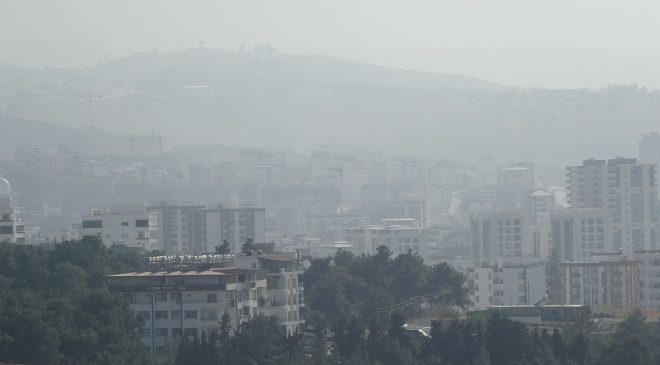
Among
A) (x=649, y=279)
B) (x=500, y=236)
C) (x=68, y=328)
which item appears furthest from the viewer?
(x=500, y=236)

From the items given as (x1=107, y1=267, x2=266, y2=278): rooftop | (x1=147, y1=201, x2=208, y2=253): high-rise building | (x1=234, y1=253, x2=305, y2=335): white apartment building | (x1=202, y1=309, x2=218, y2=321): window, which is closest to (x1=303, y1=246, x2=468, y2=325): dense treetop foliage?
(x1=234, y1=253, x2=305, y2=335): white apartment building

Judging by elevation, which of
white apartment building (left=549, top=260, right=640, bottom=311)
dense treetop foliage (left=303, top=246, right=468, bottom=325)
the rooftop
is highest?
the rooftop

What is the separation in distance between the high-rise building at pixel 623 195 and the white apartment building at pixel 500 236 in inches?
196

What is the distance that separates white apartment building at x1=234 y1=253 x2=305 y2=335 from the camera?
1543 inches

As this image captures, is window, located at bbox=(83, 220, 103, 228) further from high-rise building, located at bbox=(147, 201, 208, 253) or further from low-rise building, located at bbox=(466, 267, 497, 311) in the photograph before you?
high-rise building, located at bbox=(147, 201, 208, 253)

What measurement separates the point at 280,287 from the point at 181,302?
140 inches

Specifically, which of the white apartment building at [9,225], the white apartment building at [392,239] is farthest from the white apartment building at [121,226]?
the white apartment building at [392,239]

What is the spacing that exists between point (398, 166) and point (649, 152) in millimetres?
24330

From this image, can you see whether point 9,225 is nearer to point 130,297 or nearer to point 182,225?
point 130,297

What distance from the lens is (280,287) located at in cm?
3972

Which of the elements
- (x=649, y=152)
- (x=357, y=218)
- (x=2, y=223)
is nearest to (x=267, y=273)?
(x=2, y=223)

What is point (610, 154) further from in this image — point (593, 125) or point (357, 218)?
point (357, 218)

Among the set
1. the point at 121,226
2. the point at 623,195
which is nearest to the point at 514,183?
the point at 623,195

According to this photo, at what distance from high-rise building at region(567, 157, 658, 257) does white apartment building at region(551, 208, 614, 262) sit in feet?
9.38
